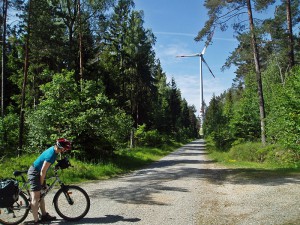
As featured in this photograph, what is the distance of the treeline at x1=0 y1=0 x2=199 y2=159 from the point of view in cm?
1588

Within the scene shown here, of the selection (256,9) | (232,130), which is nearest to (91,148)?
(256,9)

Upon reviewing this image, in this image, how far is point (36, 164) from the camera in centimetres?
640

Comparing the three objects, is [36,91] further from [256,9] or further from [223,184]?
[223,184]

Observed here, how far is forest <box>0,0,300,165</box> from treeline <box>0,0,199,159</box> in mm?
63

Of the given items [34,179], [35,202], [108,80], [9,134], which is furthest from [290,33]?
→ [35,202]

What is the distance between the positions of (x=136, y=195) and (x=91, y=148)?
7443 mm

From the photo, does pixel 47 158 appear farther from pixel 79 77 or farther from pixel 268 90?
pixel 268 90

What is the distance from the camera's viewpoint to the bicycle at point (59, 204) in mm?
6469

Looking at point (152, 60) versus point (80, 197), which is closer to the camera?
point (80, 197)

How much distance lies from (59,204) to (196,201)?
12.5 ft

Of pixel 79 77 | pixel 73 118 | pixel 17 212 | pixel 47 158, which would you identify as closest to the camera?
pixel 47 158

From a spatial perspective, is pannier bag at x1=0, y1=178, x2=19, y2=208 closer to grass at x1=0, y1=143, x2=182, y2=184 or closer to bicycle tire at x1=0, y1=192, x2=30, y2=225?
bicycle tire at x1=0, y1=192, x2=30, y2=225

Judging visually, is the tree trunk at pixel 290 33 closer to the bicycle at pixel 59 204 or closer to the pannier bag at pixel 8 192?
the bicycle at pixel 59 204

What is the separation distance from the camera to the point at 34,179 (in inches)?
249
